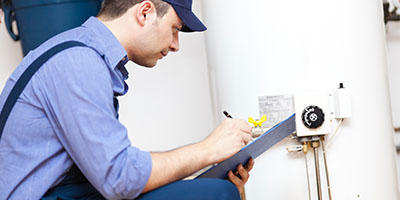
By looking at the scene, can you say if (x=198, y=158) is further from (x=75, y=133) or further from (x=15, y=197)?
(x=15, y=197)

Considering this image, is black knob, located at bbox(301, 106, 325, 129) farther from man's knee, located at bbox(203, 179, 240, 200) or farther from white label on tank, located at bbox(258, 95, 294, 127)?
man's knee, located at bbox(203, 179, 240, 200)

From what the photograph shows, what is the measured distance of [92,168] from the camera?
2.98ft

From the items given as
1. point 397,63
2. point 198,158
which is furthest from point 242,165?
point 397,63

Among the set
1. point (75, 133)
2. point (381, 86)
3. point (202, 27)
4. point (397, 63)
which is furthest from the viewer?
point (397, 63)

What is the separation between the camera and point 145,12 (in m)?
1.09

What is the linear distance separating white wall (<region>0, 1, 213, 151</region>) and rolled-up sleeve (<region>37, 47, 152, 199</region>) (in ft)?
4.07

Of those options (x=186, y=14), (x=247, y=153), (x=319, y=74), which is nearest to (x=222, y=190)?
(x=247, y=153)

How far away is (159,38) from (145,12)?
0.07m

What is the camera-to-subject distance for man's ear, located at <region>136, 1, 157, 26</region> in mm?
1080

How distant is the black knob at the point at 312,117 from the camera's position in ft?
4.33

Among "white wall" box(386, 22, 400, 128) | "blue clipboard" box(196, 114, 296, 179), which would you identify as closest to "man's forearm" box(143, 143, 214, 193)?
"blue clipboard" box(196, 114, 296, 179)

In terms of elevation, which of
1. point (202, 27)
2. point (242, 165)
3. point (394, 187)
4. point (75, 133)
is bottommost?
point (394, 187)

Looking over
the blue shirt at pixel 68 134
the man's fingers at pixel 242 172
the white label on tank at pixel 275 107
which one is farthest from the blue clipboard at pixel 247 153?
the blue shirt at pixel 68 134

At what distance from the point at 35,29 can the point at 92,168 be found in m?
1.15
